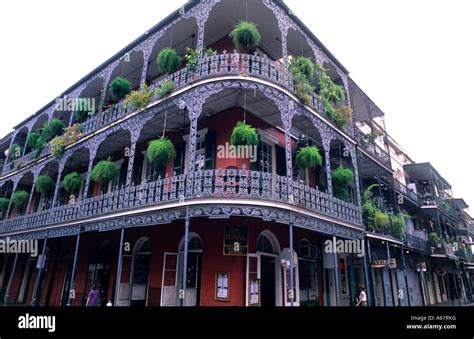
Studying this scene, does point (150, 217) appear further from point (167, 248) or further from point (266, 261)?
point (266, 261)

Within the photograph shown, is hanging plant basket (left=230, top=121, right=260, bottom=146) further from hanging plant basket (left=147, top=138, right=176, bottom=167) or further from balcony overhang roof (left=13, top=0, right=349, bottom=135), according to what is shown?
balcony overhang roof (left=13, top=0, right=349, bottom=135)

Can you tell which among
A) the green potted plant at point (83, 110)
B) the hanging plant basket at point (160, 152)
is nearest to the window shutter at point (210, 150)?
the hanging plant basket at point (160, 152)

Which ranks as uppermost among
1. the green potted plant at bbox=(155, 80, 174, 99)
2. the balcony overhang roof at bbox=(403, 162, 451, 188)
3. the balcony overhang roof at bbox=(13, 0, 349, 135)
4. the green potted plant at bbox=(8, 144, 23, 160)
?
the balcony overhang roof at bbox=(13, 0, 349, 135)

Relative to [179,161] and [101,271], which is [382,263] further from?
[101,271]

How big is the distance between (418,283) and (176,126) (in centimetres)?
2016

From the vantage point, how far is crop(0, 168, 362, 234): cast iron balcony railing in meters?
8.47

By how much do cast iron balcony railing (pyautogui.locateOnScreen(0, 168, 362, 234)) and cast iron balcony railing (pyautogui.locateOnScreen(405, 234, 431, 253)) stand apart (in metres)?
8.21

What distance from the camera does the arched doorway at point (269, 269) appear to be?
34.7 feet

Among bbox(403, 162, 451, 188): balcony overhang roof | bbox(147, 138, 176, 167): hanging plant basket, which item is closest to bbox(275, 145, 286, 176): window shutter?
bbox(147, 138, 176, 167): hanging plant basket

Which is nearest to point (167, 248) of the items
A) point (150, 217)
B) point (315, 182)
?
point (150, 217)

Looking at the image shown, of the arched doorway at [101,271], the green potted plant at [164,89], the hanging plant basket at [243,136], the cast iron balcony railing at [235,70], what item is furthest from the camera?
the arched doorway at [101,271]

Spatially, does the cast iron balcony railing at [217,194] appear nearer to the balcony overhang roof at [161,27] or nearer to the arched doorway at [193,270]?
the arched doorway at [193,270]

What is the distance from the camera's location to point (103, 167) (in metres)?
11.3

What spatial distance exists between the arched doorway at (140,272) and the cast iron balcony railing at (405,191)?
1504 cm
